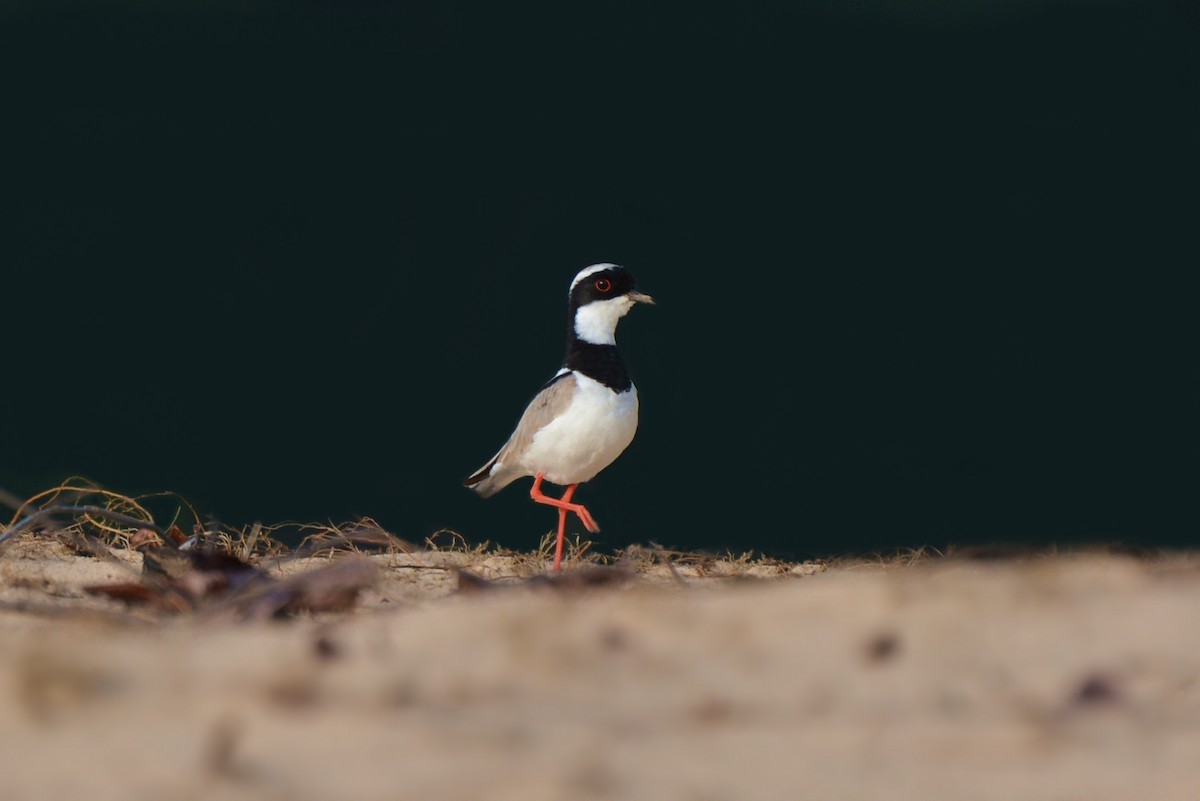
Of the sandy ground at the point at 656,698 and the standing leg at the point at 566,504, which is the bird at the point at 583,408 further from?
the sandy ground at the point at 656,698

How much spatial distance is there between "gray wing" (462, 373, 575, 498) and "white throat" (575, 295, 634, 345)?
0.17 metres

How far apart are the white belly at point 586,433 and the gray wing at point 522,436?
5cm

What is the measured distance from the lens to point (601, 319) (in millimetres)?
5453

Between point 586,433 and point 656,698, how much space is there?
3.03 m

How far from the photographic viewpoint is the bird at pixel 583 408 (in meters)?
5.12

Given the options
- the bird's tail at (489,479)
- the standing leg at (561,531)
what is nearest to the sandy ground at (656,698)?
the standing leg at (561,531)

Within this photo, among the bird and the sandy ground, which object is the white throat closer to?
the bird

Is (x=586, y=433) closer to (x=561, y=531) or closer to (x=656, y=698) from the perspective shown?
(x=561, y=531)

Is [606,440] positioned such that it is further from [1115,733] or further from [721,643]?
[1115,733]

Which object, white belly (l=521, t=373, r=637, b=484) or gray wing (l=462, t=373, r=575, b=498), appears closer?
white belly (l=521, t=373, r=637, b=484)

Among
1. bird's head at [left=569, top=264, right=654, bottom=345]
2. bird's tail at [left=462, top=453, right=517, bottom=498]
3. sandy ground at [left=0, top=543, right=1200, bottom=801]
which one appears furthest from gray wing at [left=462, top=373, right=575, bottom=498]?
sandy ground at [left=0, top=543, right=1200, bottom=801]

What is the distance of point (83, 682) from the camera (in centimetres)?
198

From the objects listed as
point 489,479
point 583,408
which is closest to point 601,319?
point 583,408

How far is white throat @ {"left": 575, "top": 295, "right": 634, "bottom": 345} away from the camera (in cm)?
543
